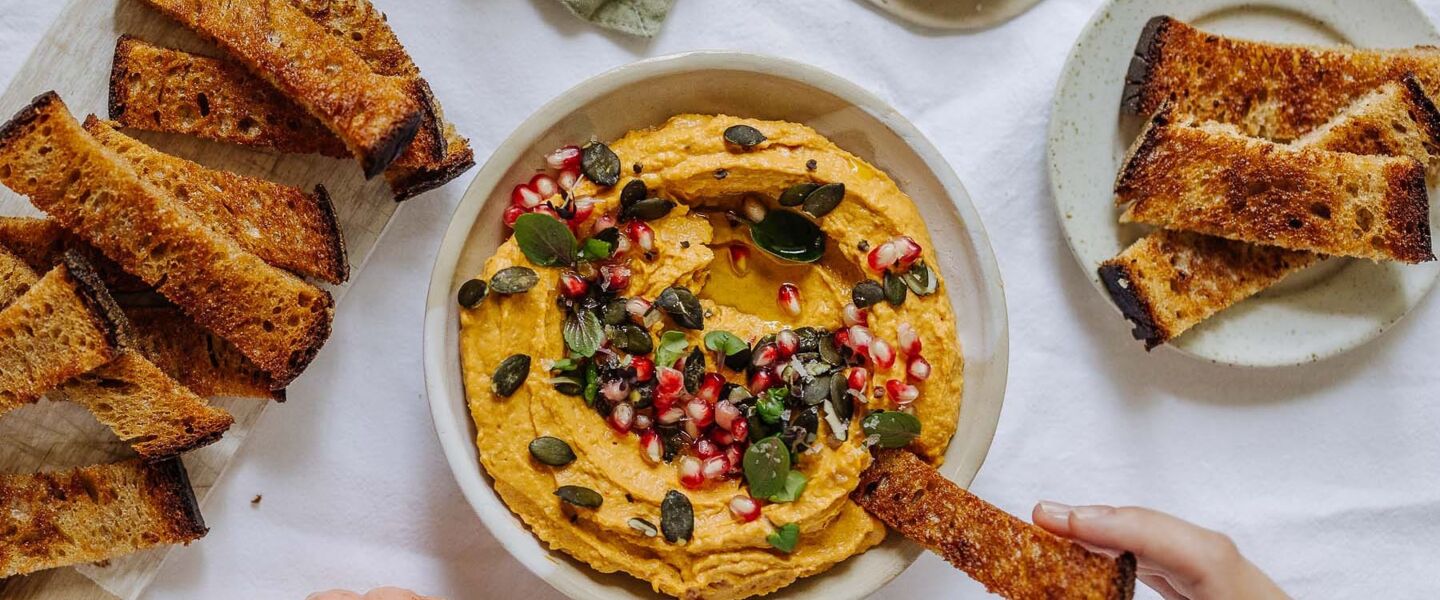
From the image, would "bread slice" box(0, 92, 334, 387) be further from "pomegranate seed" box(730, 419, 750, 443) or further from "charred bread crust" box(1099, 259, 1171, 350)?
"charred bread crust" box(1099, 259, 1171, 350)

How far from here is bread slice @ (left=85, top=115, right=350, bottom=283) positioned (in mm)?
2732

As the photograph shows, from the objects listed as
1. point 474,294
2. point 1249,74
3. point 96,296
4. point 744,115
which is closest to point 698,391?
point 474,294

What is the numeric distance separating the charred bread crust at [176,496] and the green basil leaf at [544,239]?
112cm

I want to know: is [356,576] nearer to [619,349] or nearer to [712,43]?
[619,349]

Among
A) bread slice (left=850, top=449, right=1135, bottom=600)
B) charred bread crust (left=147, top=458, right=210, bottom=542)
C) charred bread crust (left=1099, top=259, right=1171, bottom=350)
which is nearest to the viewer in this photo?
bread slice (left=850, top=449, right=1135, bottom=600)

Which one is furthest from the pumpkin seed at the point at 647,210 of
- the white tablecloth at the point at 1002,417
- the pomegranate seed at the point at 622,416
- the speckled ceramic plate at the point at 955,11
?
the speckled ceramic plate at the point at 955,11

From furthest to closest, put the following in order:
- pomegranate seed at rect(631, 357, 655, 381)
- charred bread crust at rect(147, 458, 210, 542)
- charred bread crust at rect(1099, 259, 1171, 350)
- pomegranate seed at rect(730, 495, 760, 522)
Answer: charred bread crust at rect(1099, 259, 1171, 350)
charred bread crust at rect(147, 458, 210, 542)
pomegranate seed at rect(631, 357, 655, 381)
pomegranate seed at rect(730, 495, 760, 522)

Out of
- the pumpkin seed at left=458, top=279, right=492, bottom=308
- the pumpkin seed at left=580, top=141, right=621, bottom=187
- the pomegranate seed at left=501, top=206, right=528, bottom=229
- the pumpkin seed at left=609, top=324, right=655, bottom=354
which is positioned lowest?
the pumpkin seed at left=609, top=324, right=655, bottom=354

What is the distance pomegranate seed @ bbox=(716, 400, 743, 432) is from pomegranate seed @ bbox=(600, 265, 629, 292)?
39 cm

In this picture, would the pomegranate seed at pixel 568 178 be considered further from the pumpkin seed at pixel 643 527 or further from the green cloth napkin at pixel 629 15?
the pumpkin seed at pixel 643 527

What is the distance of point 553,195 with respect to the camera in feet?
8.94

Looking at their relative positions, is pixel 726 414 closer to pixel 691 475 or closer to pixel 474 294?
pixel 691 475

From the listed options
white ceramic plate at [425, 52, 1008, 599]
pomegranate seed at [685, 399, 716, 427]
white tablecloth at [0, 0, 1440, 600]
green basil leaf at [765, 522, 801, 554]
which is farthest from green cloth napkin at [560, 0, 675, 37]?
green basil leaf at [765, 522, 801, 554]

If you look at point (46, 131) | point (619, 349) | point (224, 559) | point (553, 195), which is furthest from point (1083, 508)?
point (46, 131)
